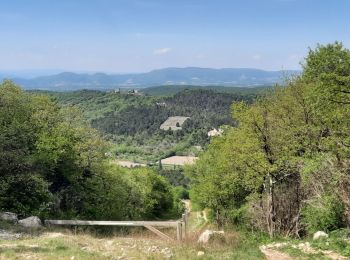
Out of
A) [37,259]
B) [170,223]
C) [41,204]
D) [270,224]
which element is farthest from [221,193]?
[37,259]

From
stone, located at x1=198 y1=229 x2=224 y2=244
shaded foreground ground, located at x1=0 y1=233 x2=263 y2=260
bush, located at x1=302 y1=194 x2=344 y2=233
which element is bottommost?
bush, located at x1=302 y1=194 x2=344 y2=233

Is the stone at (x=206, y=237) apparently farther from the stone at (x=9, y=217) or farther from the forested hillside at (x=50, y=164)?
the forested hillside at (x=50, y=164)

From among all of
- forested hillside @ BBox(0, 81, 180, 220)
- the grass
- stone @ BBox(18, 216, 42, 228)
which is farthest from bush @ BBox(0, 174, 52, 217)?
the grass

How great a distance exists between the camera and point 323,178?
20.3 meters

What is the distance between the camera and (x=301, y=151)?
23.5 meters

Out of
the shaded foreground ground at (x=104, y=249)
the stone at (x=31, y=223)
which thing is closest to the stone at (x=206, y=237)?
the shaded foreground ground at (x=104, y=249)

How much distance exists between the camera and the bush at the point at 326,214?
19031mm

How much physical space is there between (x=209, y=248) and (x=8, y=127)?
16.8m

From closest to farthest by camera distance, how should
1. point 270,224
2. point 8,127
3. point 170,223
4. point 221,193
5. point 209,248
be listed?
point 209,248, point 170,223, point 270,224, point 8,127, point 221,193

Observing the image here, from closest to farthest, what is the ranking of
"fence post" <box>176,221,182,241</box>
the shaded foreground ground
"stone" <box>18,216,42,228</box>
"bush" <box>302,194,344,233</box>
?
the shaded foreground ground
"fence post" <box>176,221,182,241</box>
"stone" <box>18,216,42,228</box>
"bush" <box>302,194,344,233</box>

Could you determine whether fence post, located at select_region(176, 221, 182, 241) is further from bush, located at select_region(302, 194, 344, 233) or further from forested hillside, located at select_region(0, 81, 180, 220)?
forested hillside, located at select_region(0, 81, 180, 220)

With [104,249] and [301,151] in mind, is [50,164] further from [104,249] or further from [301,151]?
[301,151]

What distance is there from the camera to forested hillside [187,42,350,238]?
755 inches

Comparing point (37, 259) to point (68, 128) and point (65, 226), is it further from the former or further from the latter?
point (68, 128)
